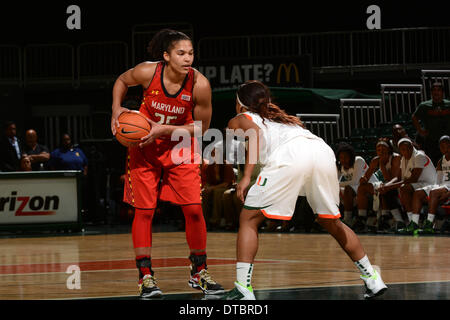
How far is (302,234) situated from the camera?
1212 cm

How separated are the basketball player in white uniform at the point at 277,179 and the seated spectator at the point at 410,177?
658cm

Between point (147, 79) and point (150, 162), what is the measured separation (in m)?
0.60

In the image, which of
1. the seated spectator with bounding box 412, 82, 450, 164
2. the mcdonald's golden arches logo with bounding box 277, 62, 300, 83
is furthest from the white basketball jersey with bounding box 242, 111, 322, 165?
the mcdonald's golden arches logo with bounding box 277, 62, 300, 83

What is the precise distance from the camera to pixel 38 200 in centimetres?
1302

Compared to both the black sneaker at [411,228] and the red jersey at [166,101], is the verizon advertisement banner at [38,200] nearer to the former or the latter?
the black sneaker at [411,228]

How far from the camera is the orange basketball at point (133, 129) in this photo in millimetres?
5215

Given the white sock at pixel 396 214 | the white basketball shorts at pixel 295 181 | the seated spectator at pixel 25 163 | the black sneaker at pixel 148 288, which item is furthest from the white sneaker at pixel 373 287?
the seated spectator at pixel 25 163

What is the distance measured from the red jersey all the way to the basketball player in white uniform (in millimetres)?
553

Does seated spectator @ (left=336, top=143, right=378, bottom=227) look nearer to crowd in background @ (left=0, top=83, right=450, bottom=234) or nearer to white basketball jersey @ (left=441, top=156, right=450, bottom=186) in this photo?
crowd in background @ (left=0, top=83, right=450, bottom=234)

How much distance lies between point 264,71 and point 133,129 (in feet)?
40.4

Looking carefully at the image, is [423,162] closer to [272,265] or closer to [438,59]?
[272,265]

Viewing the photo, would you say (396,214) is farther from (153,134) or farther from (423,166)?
(153,134)

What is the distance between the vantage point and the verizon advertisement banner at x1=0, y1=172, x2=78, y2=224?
1295cm
